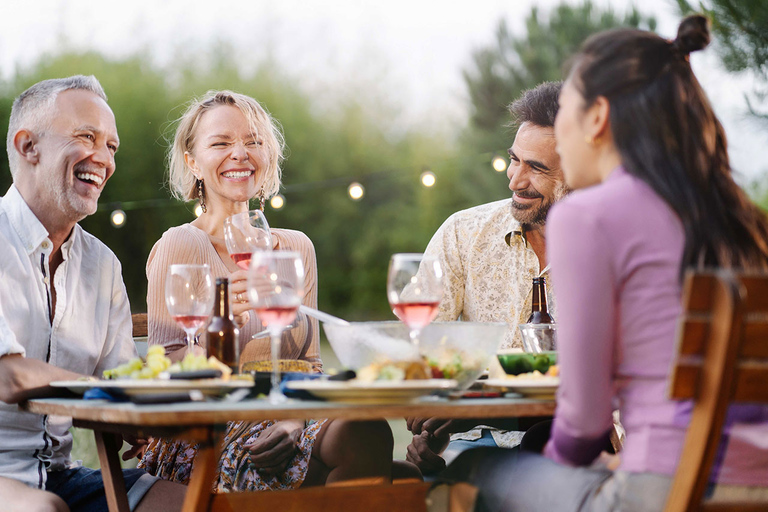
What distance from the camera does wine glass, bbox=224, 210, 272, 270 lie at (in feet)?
6.39

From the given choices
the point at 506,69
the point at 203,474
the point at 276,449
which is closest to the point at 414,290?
the point at 203,474

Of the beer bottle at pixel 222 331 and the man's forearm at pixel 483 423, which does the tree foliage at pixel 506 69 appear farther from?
the beer bottle at pixel 222 331

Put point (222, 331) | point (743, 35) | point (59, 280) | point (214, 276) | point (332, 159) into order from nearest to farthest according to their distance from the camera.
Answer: point (222, 331)
point (59, 280)
point (214, 276)
point (743, 35)
point (332, 159)

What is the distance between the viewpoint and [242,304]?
210 cm

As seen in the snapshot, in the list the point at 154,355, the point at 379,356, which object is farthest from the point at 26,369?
the point at 379,356

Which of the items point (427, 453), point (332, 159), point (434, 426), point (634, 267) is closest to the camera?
point (634, 267)

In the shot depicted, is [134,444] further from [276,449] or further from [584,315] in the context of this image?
[584,315]

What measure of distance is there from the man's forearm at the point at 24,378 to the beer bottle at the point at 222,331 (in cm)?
27

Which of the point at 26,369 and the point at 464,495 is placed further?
the point at 26,369

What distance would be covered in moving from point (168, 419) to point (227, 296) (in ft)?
2.02

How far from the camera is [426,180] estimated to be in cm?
456

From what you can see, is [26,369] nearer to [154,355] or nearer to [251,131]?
[154,355]

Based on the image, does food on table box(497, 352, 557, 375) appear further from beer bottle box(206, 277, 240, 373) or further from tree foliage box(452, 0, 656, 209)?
tree foliage box(452, 0, 656, 209)

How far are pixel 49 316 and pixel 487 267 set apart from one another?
1.39 m
